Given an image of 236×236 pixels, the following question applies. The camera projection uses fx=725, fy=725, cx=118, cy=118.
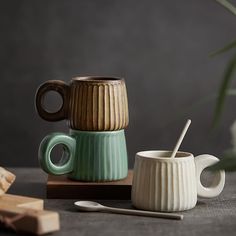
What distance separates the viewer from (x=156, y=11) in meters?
1.44

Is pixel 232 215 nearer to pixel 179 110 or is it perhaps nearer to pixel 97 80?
pixel 97 80

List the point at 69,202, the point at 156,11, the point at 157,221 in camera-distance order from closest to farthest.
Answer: the point at 157,221 < the point at 69,202 < the point at 156,11

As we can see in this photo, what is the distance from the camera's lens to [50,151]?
1.07 m

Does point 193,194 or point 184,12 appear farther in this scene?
point 184,12

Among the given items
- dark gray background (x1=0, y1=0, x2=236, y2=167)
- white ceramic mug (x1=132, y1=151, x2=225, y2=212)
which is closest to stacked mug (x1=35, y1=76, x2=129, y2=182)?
white ceramic mug (x1=132, y1=151, x2=225, y2=212)

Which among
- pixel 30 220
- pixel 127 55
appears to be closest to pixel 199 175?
pixel 30 220

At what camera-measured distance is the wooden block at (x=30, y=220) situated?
0.83m

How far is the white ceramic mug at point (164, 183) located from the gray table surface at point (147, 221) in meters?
0.03

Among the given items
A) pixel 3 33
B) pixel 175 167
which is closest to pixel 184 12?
pixel 3 33

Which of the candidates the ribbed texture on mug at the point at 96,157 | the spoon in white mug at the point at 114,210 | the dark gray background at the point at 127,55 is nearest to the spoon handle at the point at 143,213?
the spoon in white mug at the point at 114,210

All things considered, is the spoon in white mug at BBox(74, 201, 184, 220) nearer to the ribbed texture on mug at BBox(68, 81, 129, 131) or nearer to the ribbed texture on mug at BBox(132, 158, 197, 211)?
the ribbed texture on mug at BBox(132, 158, 197, 211)

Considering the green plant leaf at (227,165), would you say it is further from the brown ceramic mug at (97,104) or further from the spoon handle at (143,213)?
the brown ceramic mug at (97,104)

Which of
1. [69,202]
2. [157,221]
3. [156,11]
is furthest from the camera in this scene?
[156,11]

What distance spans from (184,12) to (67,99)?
0.42 meters
